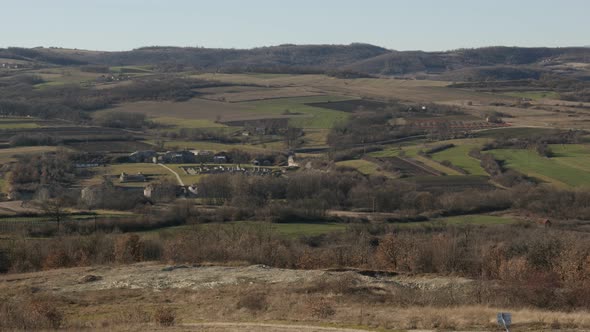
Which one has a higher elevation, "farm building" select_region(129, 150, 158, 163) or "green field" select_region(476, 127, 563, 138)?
"green field" select_region(476, 127, 563, 138)

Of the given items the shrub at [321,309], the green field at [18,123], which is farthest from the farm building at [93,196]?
the shrub at [321,309]

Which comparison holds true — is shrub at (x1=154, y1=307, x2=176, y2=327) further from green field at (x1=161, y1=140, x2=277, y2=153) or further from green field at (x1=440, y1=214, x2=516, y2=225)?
green field at (x1=161, y1=140, x2=277, y2=153)

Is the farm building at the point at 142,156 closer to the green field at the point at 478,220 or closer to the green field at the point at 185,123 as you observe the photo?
the green field at the point at 185,123

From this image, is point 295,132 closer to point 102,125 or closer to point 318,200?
point 102,125

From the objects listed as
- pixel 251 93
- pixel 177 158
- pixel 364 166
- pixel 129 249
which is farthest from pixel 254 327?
pixel 251 93

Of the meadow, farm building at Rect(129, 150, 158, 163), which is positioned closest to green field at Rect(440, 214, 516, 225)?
the meadow

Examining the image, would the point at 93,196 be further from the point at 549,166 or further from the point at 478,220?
A: the point at 549,166

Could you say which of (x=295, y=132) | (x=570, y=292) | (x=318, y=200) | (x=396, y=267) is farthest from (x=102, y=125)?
(x=570, y=292)
